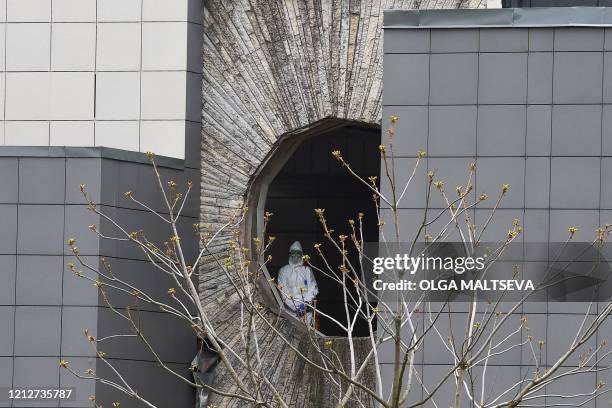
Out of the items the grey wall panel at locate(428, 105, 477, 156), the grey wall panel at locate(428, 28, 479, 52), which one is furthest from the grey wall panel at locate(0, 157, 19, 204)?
the grey wall panel at locate(428, 28, 479, 52)

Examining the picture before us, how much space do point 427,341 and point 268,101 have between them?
406 centimetres

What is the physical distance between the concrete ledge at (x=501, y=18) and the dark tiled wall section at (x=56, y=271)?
3.56 m

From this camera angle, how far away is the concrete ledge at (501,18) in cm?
1745

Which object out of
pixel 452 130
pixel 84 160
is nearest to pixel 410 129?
pixel 452 130

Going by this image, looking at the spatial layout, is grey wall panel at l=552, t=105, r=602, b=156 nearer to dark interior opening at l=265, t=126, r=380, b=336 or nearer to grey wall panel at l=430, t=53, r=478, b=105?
grey wall panel at l=430, t=53, r=478, b=105

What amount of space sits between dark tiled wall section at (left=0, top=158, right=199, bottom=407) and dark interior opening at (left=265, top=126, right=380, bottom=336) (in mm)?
9899

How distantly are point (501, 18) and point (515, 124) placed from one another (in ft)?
3.73

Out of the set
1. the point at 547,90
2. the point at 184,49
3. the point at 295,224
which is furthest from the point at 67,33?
the point at 295,224

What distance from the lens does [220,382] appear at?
19547 millimetres

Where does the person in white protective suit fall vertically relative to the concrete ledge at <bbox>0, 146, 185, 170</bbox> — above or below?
below

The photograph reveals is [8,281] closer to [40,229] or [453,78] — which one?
[40,229]

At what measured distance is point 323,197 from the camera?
29.0m

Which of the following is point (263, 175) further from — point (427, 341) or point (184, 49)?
point (427, 341)

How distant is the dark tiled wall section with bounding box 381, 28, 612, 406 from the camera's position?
56.8 ft
